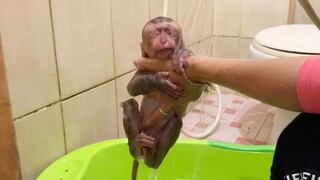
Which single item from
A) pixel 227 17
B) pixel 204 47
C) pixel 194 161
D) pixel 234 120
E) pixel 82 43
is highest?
pixel 82 43

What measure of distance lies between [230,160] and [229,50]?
2.71 ft

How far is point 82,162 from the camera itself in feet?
2.66

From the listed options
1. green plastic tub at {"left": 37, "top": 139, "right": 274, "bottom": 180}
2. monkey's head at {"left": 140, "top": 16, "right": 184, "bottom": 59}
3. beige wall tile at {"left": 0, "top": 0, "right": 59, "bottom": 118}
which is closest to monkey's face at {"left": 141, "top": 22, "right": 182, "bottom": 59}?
monkey's head at {"left": 140, "top": 16, "right": 184, "bottom": 59}

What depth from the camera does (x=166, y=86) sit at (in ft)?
1.86

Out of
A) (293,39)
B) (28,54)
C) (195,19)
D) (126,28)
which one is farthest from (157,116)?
(195,19)

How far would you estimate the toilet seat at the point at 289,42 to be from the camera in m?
0.90

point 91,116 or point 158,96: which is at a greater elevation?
point 158,96

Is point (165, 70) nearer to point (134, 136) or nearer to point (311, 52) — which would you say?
point (134, 136)

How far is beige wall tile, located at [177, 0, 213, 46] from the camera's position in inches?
53.0

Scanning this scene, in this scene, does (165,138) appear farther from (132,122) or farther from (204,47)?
(204,47)

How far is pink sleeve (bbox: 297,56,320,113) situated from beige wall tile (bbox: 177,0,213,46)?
923 mm

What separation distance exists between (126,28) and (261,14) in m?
0.79

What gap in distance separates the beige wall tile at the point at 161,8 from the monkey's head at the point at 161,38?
1.86ft

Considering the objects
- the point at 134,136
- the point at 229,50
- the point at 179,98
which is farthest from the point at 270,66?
the point at 229,50
